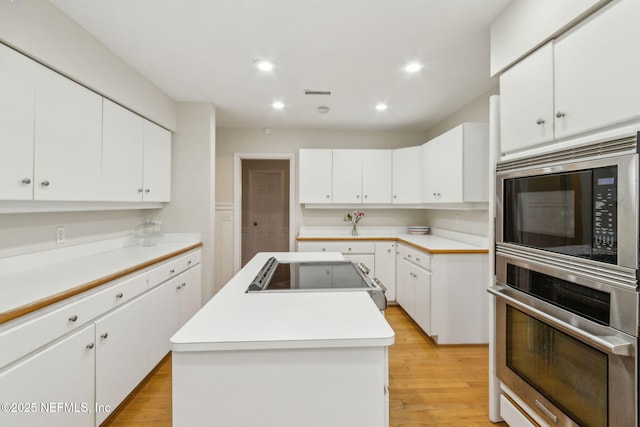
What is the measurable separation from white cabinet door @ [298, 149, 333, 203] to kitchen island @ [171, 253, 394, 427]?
3110 millimetres

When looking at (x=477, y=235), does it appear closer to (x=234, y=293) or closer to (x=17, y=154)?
(x=234, y=293)

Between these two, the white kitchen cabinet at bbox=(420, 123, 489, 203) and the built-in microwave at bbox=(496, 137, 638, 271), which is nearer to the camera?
the built-in microwave at bbox=(496, 137, 638, 271)

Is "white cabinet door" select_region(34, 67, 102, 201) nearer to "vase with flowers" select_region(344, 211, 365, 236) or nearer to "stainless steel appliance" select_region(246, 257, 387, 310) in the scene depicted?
"stainless steel appliance" select_region(246, 257, 387, 310)

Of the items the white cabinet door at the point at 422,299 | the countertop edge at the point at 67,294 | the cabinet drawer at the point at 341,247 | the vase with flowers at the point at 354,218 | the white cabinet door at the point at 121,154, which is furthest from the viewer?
the vase with flowers at the point at 354,218

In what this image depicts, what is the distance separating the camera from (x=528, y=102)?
144cm

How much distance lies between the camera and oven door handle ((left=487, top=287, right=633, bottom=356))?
961 mm

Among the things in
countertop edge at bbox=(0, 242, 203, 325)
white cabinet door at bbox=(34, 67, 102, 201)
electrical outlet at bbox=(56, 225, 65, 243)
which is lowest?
countertop edge at bbox=(0, 242, 203, 325)

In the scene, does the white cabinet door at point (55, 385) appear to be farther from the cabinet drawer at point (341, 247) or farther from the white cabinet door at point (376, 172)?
the white cabinet door at point (376, 172)

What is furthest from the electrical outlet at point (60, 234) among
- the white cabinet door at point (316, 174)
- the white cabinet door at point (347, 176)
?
the white cabinet door at point (347, 176)

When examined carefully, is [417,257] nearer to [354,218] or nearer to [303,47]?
[354,218]

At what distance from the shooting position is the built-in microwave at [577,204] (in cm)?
96

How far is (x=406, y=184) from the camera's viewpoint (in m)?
3.91

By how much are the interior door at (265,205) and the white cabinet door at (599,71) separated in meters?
4.84

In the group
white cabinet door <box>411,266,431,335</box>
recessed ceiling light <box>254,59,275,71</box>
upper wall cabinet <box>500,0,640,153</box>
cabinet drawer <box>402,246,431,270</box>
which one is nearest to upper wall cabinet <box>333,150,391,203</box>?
cabinet drawer <box>402,246,431,270</box>
